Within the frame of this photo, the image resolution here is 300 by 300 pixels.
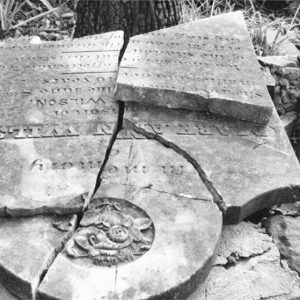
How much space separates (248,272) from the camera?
1687mm

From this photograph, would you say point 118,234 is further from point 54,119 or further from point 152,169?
point 54,119

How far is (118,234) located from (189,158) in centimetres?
48

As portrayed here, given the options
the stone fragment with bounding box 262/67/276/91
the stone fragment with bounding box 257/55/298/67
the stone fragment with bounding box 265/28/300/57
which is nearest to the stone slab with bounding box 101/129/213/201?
the stone fragment with bounding box 262/67/276/91

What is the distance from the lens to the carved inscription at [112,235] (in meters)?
1.52

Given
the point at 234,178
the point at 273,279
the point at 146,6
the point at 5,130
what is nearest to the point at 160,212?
the point at 234,178

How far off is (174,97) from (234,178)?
478mm

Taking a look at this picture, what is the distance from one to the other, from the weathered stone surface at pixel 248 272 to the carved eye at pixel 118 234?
0.98ft

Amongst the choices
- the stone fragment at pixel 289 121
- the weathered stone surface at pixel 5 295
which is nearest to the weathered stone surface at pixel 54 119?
the weathered stone surface at pixel 5 295

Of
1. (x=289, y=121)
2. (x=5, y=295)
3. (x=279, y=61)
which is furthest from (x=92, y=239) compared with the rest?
(x=279, y=61)

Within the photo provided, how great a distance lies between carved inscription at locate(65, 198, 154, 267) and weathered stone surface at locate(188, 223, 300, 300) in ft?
0.85

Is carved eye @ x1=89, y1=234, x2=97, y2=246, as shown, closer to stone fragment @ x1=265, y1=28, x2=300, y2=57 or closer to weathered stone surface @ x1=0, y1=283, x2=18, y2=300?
weathered stone surface @ x1=0, y1=283, x2=18, y2=300

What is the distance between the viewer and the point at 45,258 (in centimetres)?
150

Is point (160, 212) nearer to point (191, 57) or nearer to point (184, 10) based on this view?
point (191, 57)

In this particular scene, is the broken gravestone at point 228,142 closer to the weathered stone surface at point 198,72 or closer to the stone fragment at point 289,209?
the weathered stone surface at point 198,72
